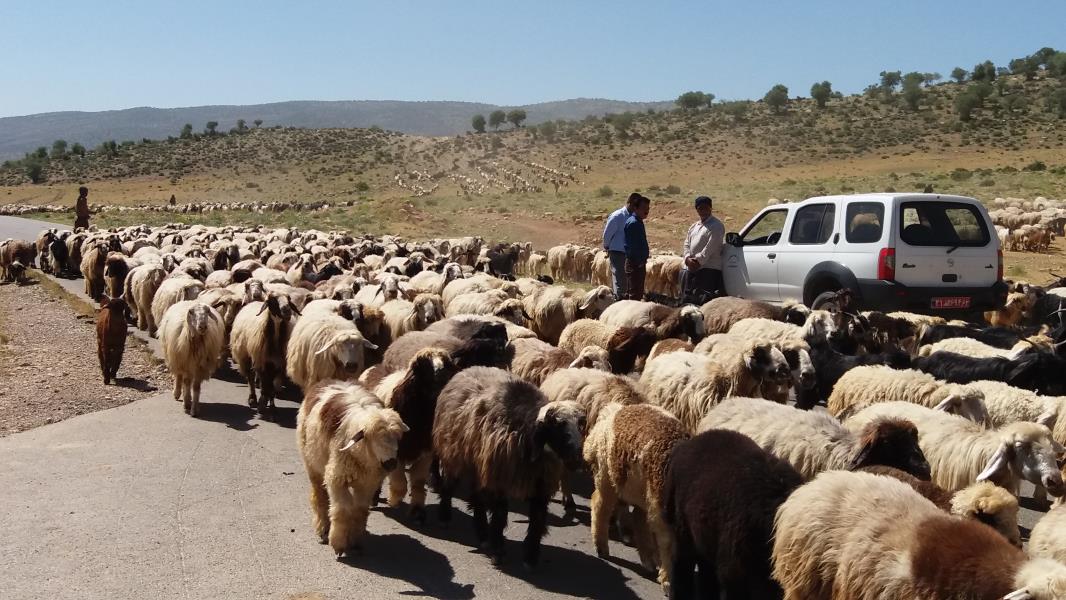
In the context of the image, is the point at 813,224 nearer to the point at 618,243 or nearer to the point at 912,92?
the point at 618,243

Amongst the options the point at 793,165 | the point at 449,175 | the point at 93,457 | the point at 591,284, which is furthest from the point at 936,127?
the point at 93,457

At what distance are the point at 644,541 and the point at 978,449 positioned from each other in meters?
2.50

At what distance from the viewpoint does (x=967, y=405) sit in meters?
7.07

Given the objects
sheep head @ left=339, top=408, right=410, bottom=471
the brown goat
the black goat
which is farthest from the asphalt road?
the black goat

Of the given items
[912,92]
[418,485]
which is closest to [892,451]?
[418,485]

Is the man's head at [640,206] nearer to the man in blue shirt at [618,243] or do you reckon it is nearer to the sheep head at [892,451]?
the man in blue shirt at [618,243]

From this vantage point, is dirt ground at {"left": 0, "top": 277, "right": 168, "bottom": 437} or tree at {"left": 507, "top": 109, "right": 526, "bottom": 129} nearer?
dirt ground at {"left": 0, "top": 277, "right": 168, "bottom": 437}

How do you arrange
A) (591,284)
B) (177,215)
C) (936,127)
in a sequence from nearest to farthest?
(591,284)
(177,215)
(936,127)

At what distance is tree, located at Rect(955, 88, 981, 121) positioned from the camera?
228 feet

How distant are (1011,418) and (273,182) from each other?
80.9 meters

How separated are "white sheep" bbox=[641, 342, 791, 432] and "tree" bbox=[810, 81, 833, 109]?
81.9 meters

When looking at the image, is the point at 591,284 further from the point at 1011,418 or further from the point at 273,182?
the point at 273,182

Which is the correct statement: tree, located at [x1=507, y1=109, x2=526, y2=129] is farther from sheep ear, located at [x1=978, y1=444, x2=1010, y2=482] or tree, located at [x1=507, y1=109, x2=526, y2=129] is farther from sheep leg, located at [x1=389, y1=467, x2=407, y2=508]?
sheep ear, located at [x1=978, y1=444, x2=1010, y2=482]

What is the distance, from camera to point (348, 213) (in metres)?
45.4
